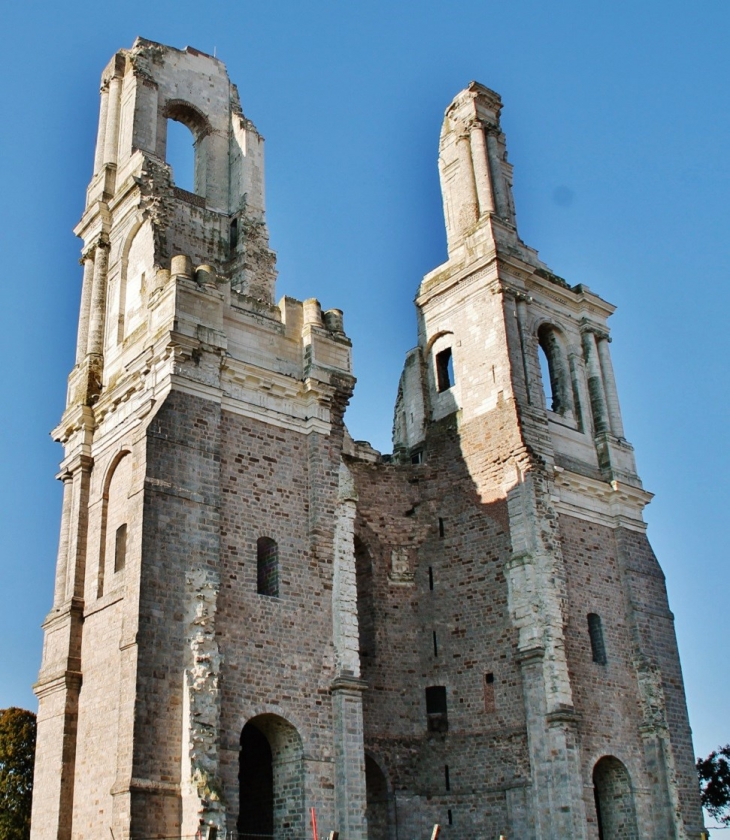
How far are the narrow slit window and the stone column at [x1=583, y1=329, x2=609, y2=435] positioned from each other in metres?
12.0

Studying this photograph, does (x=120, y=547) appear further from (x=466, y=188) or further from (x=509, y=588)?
(x=466, y=188)

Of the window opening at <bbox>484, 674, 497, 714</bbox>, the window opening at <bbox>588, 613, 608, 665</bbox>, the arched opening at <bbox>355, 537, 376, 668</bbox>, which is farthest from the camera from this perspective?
the window opening at <bbox>588, 613, 608, 665</bbox>

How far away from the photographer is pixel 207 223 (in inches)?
893

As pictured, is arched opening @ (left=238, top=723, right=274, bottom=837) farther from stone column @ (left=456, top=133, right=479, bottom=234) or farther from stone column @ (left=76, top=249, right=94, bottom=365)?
stone column @ (left=456, top=133, right=479, bottom=234)

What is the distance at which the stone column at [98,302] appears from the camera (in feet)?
70.4

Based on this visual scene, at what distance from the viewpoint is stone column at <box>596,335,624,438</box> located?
25906 mm

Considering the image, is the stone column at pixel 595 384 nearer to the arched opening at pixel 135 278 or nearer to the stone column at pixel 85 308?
the arched opening at pixel 135 278

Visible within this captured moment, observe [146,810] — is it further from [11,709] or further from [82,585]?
[11,709]

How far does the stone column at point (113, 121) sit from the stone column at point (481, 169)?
863 cm

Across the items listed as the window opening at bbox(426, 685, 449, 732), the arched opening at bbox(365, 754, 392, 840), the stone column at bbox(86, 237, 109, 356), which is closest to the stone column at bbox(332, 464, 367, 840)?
the arched opening at bbox(365, 754, 392, 840)

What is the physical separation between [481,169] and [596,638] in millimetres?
11588

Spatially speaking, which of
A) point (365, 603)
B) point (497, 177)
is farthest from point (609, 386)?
point (365, 603)

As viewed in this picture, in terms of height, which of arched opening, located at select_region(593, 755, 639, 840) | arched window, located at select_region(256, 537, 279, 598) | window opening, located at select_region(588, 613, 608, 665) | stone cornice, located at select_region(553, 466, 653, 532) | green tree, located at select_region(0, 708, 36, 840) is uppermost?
stone cornice, located at select_region(553, 466, 653, 532)

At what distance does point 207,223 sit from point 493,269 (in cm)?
658
